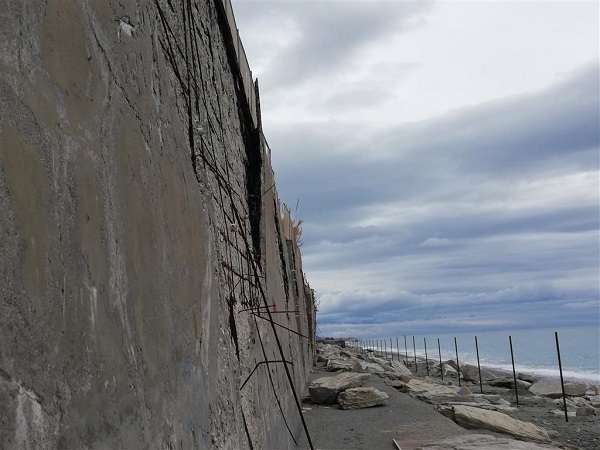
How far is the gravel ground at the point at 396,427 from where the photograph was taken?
323 inches

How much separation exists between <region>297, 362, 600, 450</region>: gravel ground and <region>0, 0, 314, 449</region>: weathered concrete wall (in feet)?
16.2

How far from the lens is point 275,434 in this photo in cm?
528

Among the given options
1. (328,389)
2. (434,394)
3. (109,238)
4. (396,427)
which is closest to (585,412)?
(434,394)

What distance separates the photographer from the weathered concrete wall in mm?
1271

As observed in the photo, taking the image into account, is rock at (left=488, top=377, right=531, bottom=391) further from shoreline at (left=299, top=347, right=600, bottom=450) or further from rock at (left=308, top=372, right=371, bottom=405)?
rock at (left=308, top=372, right=371, bottom=405)

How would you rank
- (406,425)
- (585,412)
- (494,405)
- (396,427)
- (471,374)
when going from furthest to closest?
(471,374) < (585,412) < (494,405) < (406,425) < (396,427)

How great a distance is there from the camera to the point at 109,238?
5.79 ft

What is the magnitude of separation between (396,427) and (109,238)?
829 cm

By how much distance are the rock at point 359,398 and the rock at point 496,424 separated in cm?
161

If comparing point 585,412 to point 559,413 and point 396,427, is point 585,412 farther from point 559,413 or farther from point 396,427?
point 396,427

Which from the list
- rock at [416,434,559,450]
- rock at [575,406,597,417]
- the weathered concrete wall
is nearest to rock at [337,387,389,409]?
rock at [416,434,559,450]

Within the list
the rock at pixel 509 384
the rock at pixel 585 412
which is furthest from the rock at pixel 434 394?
the rock at pixel 509 384

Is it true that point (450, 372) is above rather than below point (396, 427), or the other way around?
below

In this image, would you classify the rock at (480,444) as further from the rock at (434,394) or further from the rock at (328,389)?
the rock at (434,394)
